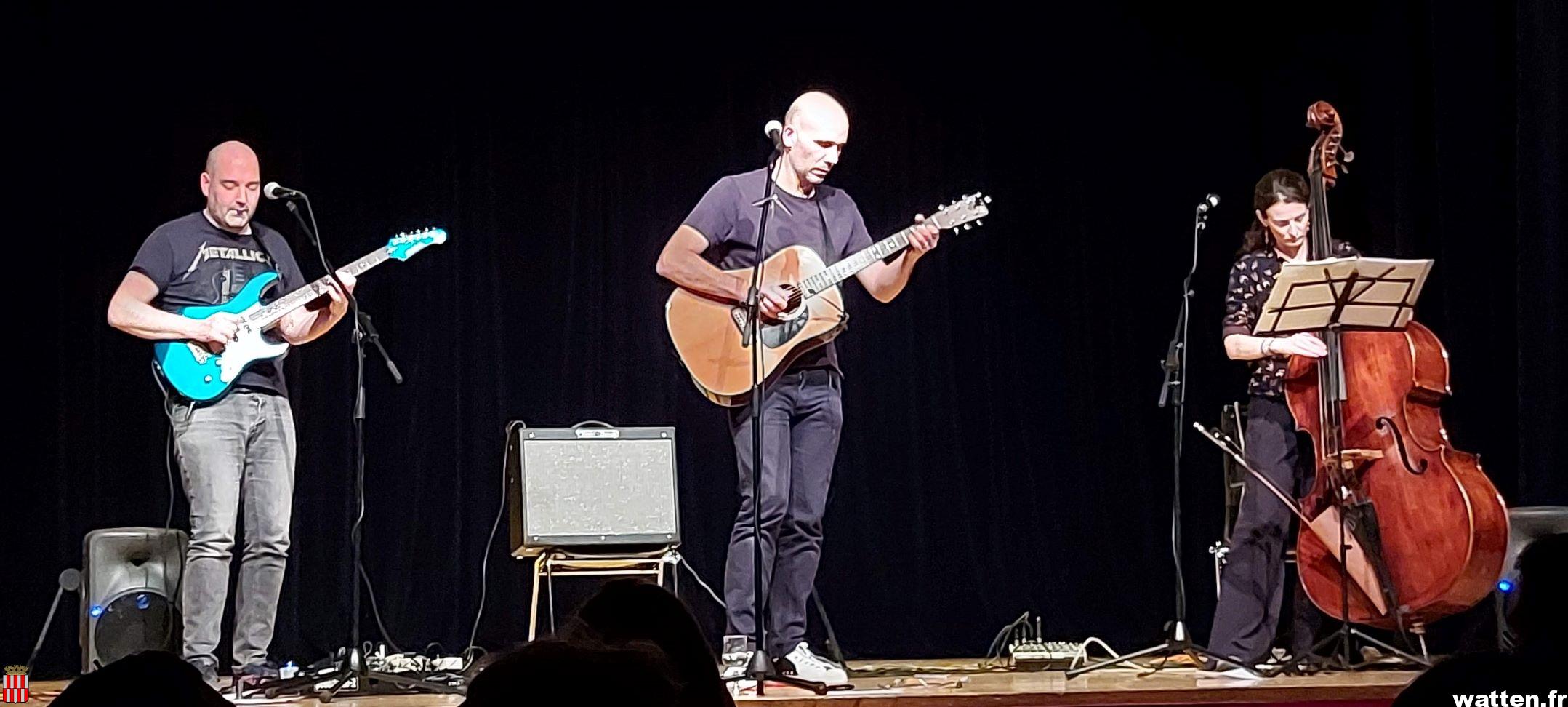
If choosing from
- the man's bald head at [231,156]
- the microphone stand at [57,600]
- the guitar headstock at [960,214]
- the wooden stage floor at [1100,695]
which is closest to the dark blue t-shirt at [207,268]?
the man's bald head at [231,156]

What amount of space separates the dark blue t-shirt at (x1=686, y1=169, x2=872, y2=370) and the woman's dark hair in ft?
4.32

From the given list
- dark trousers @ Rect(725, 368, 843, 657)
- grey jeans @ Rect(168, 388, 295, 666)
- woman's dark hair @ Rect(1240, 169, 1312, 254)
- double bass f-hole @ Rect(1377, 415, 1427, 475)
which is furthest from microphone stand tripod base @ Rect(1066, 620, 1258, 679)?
grey jeans @ Rect(168, 388, 295, 666)

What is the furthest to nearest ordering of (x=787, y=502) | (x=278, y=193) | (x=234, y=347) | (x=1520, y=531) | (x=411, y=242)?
(x=411, y=242) < (x=1520, y=531) < (x=234, y=347) < (x=787, y=502) < (x=278, y=193)

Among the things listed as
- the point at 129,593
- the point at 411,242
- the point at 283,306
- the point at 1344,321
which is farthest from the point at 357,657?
the point at 1344,321

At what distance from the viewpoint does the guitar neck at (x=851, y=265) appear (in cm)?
507

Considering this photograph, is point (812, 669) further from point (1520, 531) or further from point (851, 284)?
point (1520, 531)

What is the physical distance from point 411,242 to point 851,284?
184cm

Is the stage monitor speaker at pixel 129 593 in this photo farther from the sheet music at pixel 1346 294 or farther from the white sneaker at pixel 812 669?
the sheet music at pixel 1346 294

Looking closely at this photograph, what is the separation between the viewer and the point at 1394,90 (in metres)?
6.46

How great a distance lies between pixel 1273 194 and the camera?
5.27 m

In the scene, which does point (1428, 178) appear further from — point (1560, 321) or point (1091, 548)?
point (1091, 548)

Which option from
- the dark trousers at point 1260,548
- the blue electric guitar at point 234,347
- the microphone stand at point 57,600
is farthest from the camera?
the microphone stand at point 57,600

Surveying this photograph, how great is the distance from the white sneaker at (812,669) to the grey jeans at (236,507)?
1673mm

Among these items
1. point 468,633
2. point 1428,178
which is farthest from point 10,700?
point 1428,178
